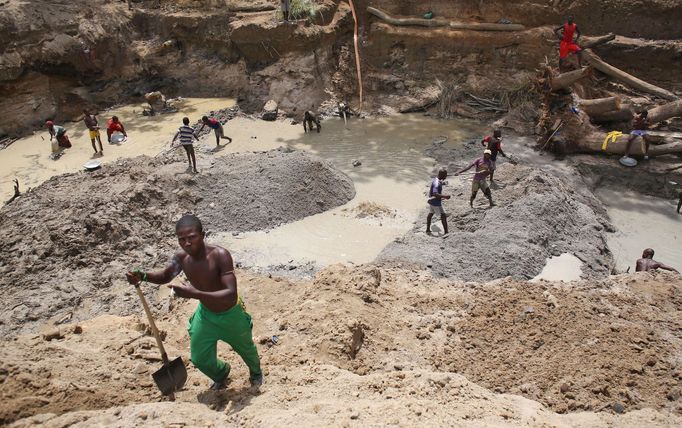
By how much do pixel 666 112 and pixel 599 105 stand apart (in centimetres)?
148

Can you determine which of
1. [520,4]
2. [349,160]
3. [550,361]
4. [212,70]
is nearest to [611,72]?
[520,4]

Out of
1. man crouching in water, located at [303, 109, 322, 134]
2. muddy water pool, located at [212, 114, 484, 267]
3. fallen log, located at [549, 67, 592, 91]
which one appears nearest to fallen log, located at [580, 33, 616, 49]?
fallen log, located at [549, 67, 592, 91]

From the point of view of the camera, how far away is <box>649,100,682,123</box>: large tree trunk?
10.6 meters

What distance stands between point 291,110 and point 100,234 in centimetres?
753

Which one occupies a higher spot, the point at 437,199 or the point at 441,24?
the point at 441,24

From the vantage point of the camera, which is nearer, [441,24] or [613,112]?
[613,112]

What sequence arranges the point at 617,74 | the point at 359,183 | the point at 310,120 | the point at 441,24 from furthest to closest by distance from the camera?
the point at 441,24 < the point at 310,120 < the point at 617,74 < the point at 359,183

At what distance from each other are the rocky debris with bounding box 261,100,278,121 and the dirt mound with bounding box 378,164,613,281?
6.50m

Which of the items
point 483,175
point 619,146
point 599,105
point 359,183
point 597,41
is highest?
point 597,41

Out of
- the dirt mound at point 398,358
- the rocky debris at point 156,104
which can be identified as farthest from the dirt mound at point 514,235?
the rocky debris at point 156,104

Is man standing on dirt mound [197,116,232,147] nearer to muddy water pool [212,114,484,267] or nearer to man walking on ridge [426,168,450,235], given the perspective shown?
muddy water pool [212,114,484,267]

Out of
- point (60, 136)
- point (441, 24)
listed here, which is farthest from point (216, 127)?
point (441, 24)

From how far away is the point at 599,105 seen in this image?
10727 mm

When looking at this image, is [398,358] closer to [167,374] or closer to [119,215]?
[167,374]
